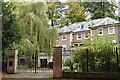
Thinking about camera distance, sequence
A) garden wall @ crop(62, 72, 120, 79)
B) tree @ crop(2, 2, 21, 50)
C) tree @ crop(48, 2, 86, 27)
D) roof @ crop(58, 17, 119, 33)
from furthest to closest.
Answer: tree @ crop(48, 2, 86, 27)
roof @ crop(58, 17, 119, 33)
tree @ crop(2, 2, 21, 50)
garden wall @ crop(62, 72, 120, 79)

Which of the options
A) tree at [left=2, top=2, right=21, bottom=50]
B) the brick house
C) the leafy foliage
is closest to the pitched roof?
the brick house

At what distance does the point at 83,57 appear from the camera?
5.58 metres

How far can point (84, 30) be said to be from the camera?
11.9 m

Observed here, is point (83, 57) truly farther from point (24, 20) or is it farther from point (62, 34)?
point (62, 34)

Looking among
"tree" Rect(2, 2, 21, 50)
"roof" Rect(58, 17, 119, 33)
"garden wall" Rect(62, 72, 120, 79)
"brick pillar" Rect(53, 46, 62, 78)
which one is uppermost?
"roof" Rect(58, 17, 119, 33)

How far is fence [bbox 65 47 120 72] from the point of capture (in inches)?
214

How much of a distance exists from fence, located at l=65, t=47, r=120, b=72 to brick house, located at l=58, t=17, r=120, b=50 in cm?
389

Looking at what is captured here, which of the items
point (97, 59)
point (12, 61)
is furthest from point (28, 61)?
point (97, 59)

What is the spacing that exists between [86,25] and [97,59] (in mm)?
6132

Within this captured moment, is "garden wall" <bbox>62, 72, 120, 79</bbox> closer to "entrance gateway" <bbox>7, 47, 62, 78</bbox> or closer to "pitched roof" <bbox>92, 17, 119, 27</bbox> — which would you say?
"entrance gateway" <bbox>7, 47, 62, 78</bbox>

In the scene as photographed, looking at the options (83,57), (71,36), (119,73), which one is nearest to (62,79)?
(83,57)

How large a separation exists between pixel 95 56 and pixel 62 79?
0.95 meters

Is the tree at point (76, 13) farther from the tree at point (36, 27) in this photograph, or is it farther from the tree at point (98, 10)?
the tree at point (36, 27)

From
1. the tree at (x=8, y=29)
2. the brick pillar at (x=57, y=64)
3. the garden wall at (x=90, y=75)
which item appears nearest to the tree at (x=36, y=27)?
the tree at (x=8, y=29)
